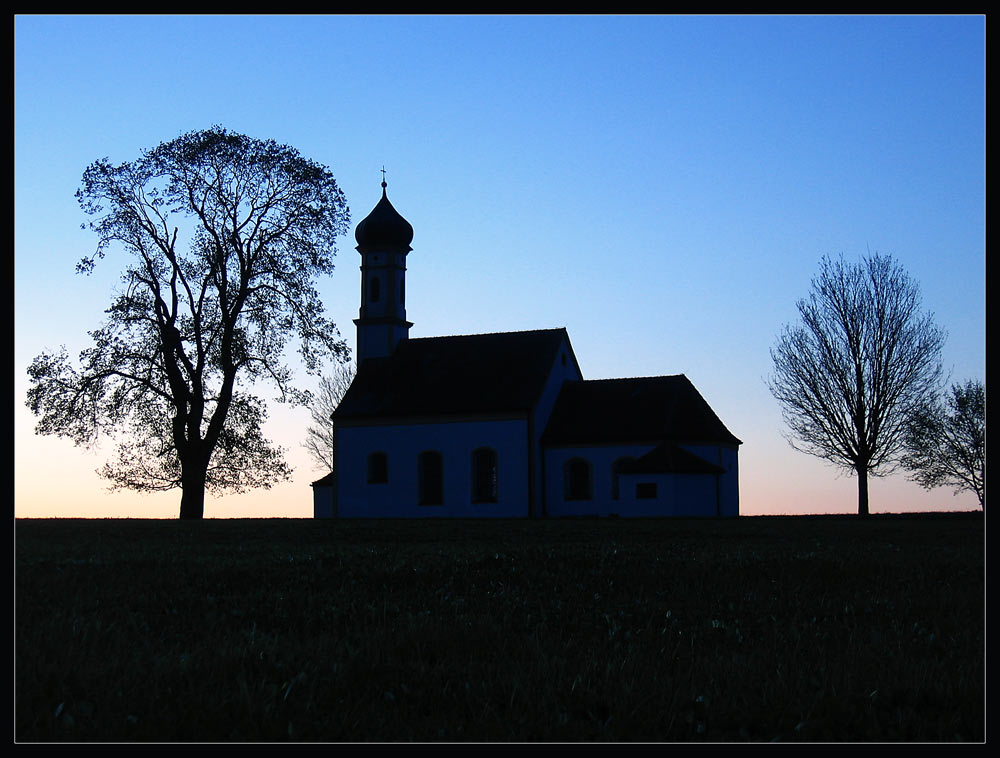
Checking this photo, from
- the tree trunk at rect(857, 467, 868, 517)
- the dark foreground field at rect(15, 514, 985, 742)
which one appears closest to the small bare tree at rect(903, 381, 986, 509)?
the tree trunk at rect(857, 467, 868, 517)

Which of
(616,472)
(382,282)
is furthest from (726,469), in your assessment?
(382,282)

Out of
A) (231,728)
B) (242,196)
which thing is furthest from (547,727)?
(242,196)

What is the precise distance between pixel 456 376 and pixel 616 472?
9.31 m

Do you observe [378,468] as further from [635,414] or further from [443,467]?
[635,414]

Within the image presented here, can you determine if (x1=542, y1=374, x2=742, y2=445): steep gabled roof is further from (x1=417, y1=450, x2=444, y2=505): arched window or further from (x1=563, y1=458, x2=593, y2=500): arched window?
(x1=417, y1=450, x2=444, y2=505): arched window

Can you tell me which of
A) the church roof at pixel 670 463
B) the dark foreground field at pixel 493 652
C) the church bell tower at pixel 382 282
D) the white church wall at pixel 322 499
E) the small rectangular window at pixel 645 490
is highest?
the church bell tower at pixel 382 282

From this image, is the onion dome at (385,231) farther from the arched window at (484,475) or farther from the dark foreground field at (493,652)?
the dark foreground field at (493,652)

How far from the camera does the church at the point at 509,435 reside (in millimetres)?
54031

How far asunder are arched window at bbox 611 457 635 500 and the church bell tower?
13978mm

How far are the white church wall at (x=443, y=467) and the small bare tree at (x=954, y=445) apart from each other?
1842cm

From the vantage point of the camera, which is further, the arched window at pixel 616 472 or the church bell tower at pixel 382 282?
the church bell tower at pixel 382 282

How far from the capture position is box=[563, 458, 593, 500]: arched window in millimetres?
55469

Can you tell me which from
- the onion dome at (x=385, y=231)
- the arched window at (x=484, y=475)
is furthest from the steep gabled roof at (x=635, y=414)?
the onion dome at (x=385, y=231)

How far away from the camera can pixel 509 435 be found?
5581cm
